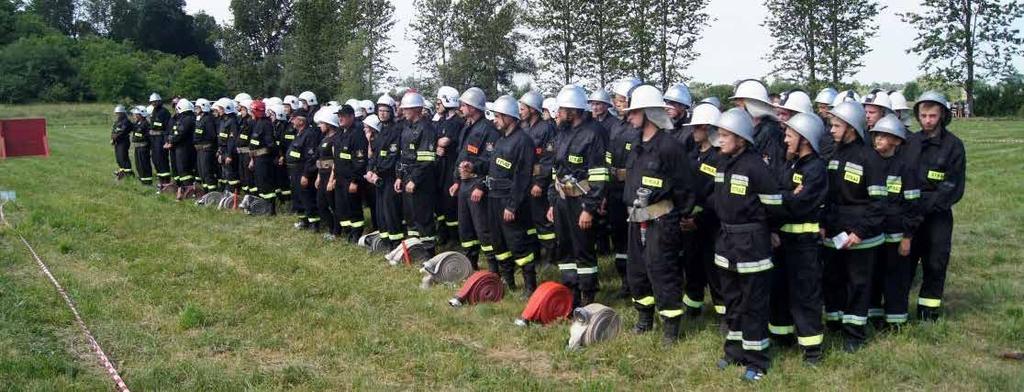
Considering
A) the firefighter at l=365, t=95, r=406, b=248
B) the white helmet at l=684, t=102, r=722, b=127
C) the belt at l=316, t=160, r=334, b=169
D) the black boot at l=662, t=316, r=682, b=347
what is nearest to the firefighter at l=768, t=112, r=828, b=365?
the white helmet at l=684, t=102, r=722, b=127

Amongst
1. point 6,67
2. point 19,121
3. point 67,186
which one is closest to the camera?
point 67,186

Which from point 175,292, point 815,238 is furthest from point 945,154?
point 175,292

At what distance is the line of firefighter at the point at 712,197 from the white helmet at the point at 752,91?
0.03 m

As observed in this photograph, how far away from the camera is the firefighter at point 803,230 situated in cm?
578

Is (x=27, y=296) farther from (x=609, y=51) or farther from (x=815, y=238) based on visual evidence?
(x=609, y=51)

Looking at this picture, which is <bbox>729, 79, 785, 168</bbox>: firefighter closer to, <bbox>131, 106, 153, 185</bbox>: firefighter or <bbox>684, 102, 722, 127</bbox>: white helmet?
<bbox>684, 102, 722, 127</bbox>: white helmet

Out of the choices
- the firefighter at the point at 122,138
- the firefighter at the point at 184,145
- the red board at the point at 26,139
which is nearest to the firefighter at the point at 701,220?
the firefighter at the point at 184,145

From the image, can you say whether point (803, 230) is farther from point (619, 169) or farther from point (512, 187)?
point (512, 187)

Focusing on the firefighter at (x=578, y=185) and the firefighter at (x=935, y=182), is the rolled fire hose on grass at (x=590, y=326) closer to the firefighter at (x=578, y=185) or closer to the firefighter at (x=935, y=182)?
the firefighter at (x=578, y=185)

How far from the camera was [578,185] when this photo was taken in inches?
295

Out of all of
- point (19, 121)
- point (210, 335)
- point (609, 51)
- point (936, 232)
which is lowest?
point (210, 335)

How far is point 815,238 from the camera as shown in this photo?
5.97 meters

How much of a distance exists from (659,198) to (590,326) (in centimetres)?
121

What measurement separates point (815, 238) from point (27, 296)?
7.43 metres
